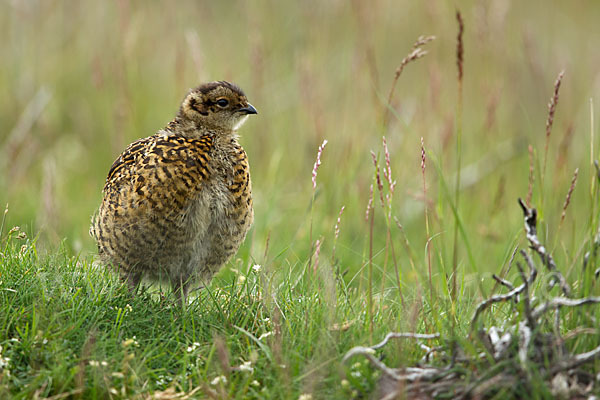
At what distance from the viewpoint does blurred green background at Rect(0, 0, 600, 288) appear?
245 inches

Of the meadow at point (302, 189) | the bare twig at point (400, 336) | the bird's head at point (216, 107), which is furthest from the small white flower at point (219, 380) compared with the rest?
the bird's head at point (216, 107)

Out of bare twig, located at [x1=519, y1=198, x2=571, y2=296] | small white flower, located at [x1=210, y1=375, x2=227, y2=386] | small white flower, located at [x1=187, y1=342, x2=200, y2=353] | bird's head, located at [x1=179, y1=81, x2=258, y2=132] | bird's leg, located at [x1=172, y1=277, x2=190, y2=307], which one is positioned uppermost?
bird's head, located at [x1=179, y1=81, x2=258, y2=132]

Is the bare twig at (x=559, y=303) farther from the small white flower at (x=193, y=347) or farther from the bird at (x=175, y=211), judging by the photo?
the bird at (x=175, y=211)

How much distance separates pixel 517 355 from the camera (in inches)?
114

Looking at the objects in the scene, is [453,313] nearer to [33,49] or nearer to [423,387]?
[423,387]

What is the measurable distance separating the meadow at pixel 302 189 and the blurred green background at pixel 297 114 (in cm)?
3

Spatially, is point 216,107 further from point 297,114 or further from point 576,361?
point 297,114

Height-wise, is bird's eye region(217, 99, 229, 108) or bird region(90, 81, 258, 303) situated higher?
bird's eye region(217, 99, 229, 108)

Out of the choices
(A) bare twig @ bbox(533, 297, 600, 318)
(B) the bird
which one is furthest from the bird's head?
(A) bare twig @ bbox(533, 297, 600, 318)

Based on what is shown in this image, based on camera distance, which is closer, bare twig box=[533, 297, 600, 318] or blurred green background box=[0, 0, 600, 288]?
bare twig box=[533, 297, 600, 318]

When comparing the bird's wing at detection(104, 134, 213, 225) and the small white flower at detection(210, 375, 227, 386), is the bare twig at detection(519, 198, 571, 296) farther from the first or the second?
the bird's wing at detection(104, 134, 213, 225)

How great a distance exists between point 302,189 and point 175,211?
345 centimetres

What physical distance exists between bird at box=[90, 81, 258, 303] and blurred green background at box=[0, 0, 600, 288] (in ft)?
3.46

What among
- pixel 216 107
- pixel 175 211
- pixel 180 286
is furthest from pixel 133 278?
pixel 216 107
